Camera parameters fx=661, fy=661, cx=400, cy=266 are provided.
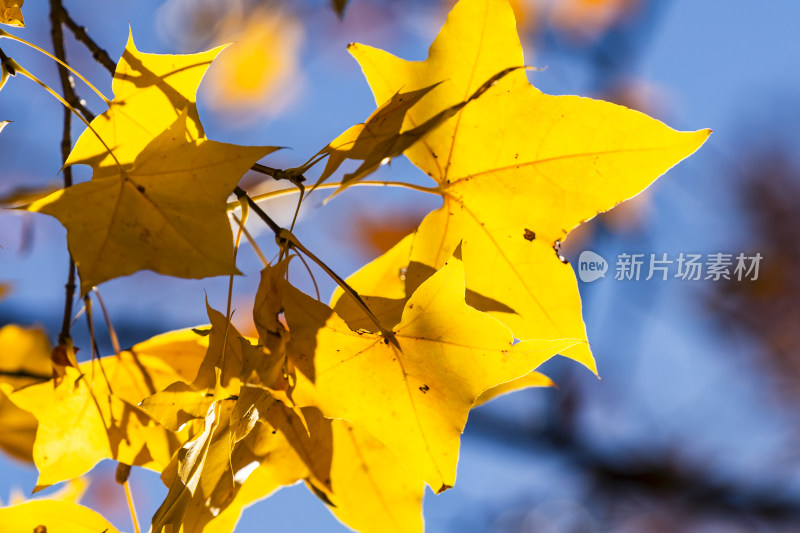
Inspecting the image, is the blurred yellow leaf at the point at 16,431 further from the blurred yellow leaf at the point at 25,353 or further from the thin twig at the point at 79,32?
the thin twig at the point at 79,32

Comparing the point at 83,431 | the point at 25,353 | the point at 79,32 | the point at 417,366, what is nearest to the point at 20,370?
the point at 25,353

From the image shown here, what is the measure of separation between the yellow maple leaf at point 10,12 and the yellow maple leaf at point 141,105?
0.07 meters

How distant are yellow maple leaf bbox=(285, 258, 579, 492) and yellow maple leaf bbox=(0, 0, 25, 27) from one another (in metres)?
0.26

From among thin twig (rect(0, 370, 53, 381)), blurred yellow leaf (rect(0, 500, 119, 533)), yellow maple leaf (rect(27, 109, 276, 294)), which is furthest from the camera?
thin twig (rect(0, 370, 53, 381))

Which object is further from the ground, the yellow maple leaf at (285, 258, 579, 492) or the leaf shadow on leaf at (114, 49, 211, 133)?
the leaf shadow on leaf at (114, 49, 211, 133)

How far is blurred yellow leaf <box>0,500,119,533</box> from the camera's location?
0.56 meters

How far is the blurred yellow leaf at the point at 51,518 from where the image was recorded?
1.84 ft

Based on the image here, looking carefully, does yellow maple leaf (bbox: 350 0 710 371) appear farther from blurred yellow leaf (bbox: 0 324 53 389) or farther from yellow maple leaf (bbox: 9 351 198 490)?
blurred yellow leaf (bbox: 0 324 53 389)

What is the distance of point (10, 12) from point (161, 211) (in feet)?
0.56

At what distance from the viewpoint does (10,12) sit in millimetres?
450

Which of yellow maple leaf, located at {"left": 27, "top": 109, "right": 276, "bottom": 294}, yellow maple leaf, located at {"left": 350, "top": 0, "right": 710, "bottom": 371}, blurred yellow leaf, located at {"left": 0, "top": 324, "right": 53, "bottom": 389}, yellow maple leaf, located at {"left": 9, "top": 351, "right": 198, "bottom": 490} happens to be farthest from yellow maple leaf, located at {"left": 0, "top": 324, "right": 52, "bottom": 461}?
yellow maple leaf, located at {"left": 350, "top": 0, "right": 710, "bottom": 371}

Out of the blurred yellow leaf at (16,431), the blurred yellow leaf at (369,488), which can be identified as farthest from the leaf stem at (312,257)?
the blurred yellow leaf at (16,431)

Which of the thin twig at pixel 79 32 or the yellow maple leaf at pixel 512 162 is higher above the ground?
the thin twig at pixel 79 32

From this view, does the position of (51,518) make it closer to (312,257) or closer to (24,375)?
(24,375)
